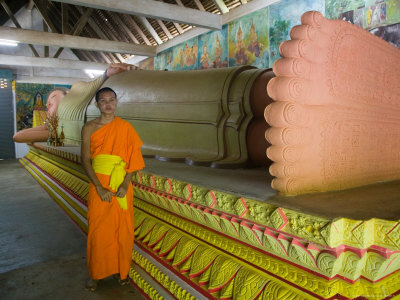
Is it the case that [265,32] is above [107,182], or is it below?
above

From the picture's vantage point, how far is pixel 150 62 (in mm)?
9312

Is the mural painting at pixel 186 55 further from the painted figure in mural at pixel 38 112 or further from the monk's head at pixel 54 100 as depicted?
the painted figure in mural at pixel 38 112

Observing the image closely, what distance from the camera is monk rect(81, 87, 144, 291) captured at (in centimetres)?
165

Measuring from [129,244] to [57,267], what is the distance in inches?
24.6

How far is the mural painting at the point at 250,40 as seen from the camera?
16.9 ft

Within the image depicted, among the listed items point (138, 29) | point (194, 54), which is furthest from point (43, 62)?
point (194, 54)

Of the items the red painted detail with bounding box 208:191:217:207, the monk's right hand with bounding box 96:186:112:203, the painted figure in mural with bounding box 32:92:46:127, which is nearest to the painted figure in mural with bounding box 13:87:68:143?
the painted figure in mural with bounding box 32:92:46:127

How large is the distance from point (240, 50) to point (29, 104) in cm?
689

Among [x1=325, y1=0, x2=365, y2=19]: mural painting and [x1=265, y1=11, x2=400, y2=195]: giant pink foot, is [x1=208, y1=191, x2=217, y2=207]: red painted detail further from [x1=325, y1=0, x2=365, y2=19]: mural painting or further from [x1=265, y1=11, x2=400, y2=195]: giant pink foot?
[x1=325, y1=0, x2=365, y2=19]: mural painting

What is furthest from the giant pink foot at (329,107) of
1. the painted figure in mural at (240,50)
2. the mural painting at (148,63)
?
the mural painting at (148,63)

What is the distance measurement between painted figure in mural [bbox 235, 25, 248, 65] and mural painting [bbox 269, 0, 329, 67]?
2.24 feet

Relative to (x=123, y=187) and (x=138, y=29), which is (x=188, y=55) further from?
(x=123, y=187)

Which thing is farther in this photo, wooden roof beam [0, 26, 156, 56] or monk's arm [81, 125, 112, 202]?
wooden roof beam [0, 26, 156, 56]

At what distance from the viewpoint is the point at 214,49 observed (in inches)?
255
